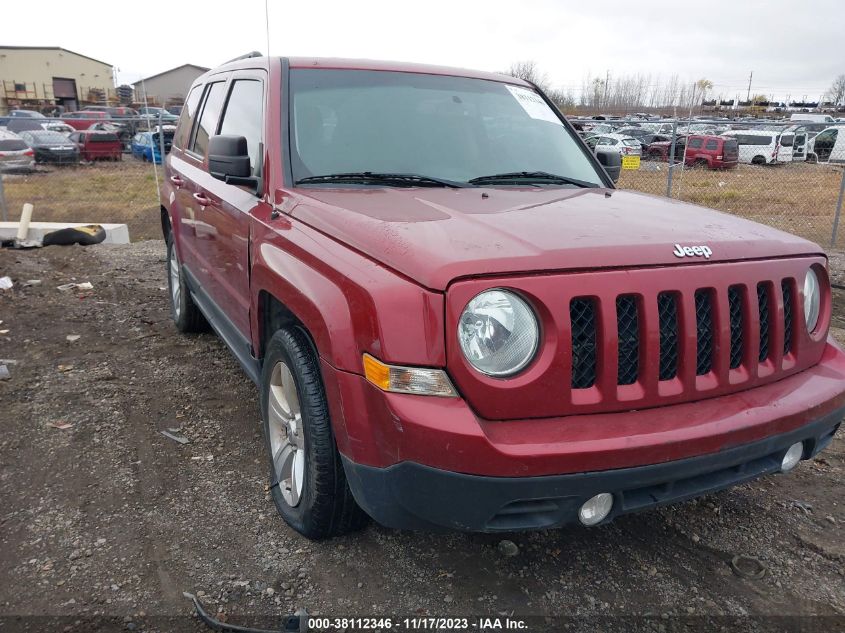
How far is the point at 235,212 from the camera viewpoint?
335cm

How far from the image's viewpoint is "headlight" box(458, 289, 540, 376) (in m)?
1.99

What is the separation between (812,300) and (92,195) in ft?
53.7

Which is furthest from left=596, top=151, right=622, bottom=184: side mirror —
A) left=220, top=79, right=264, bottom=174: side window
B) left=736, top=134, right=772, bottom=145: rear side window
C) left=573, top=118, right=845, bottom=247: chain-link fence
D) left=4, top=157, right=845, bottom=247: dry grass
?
left=736, top=134, right=772, bottom=145: rear side window

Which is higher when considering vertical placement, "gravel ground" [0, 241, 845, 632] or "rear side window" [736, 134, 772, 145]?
"rear side window" [736, 134, 772, 145]

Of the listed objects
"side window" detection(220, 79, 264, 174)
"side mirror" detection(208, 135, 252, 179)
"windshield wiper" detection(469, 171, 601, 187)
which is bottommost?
"windshield wiper" detection(469, 171, 601, 187)

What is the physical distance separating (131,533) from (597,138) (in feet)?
73.8

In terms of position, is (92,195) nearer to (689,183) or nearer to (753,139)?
(689,183)

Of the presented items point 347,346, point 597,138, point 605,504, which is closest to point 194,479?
point 347,346

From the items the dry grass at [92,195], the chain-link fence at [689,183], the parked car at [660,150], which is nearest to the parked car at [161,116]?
the chain-link fence at [689,183]

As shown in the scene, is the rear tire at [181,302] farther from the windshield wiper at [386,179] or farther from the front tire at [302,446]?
the front tire at [302,446]

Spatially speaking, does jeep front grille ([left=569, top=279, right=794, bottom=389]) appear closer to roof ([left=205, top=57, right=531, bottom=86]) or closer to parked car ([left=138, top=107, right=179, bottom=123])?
roof ([left=205, top=57, right=531, bottom=86])

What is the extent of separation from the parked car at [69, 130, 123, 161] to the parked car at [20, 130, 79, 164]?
1.04 feet

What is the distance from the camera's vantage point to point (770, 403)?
89.5 inches

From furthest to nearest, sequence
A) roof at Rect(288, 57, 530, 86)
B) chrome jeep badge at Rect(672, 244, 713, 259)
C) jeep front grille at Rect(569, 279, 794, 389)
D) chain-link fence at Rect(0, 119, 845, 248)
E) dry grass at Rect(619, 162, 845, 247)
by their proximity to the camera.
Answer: dry grass at Rect(619, 162, 845, 247) < chain-link fence at Rect(0, 119, 845, 248) < roof at Rect(288, 57, 530, 86) < chrome jeep badge at Rect(672, 244, 713, 259) < jeep front grille at Rect(569, 279, 794, 389)
